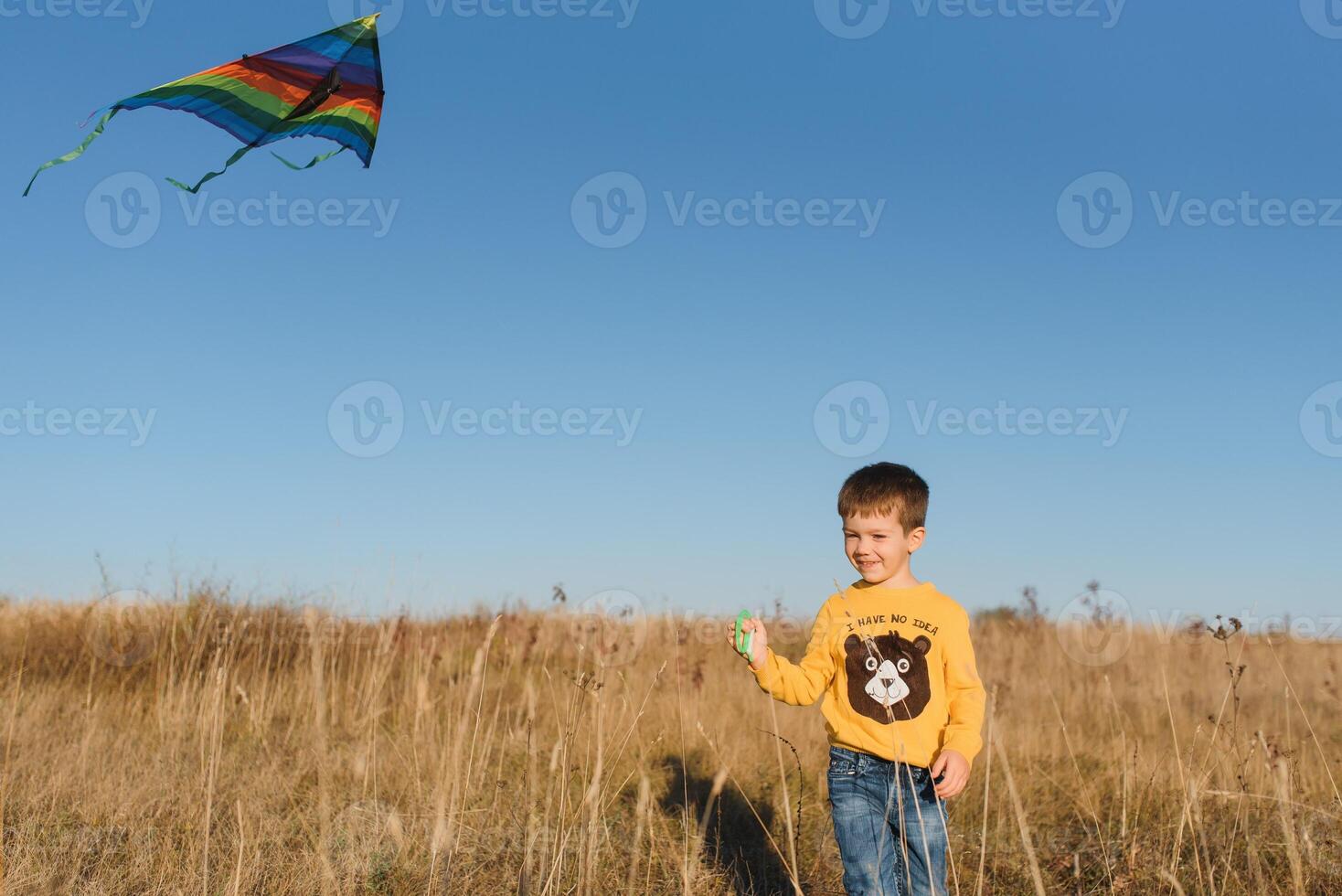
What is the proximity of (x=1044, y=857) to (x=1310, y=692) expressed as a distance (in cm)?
743

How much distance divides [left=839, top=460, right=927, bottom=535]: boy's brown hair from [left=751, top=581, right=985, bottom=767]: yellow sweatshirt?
250 millimetres

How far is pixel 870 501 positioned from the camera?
2947 mm

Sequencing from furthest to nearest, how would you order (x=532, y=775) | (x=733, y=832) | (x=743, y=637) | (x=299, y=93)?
(x=299, y=93) < (x=733, y=832) < (x=532, y=775) < (x=743, y=637)

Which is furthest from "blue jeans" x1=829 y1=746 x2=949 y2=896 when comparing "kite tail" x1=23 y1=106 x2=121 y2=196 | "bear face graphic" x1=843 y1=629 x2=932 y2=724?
"kite tail" x1=23 y1=106 x2=121 y2=196

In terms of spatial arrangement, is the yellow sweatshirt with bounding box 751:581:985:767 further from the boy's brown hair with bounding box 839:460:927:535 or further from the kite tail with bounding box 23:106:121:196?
the kite tail with bounding box 23:106:121:196

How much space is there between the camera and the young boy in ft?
9.24

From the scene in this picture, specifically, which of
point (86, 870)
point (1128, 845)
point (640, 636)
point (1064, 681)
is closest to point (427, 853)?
point (86, 870)

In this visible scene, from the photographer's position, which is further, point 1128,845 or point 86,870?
point 1128,845

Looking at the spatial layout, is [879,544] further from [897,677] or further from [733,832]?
[733,832]

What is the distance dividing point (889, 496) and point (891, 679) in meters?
0.56

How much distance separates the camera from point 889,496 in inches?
115

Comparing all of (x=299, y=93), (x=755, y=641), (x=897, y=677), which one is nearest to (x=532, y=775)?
(x=755, y=641)

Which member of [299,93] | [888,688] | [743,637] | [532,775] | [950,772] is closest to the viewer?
[950,772]

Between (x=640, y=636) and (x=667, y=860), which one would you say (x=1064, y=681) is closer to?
(x=640, y=636)
